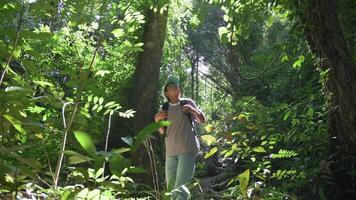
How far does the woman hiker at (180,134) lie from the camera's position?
178 inches

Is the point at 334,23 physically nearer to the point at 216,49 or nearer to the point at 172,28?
the point at 172,28

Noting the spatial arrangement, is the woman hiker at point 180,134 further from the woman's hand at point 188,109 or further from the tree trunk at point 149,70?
the tree trunk at point 149,70

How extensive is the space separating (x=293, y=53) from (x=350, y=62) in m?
1.03

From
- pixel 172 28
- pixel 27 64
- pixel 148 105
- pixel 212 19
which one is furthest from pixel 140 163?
pixel 212 19

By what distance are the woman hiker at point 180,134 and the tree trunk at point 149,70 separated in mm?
3739

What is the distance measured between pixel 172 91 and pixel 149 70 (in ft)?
13.3

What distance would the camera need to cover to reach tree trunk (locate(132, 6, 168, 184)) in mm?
8484

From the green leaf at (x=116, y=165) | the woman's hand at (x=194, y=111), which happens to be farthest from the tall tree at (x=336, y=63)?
the green leaf at (x=116, y=165)

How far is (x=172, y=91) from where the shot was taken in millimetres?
4648

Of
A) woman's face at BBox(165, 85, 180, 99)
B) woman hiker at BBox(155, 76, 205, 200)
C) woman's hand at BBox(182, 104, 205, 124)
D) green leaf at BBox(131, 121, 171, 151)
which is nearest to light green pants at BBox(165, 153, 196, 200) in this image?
woman hiker at BBox(155, 76, 205, 200)

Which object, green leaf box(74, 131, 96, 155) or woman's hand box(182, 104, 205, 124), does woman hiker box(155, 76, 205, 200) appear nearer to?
woman's hand box(182, 104, 205, 124)

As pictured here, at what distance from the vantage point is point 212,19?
2797cm

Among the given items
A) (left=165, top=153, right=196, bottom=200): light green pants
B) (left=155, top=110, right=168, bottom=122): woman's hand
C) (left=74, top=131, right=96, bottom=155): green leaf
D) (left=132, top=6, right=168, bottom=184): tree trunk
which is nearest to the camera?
(left=74, top=131, right=96, bottom=155): green leaf

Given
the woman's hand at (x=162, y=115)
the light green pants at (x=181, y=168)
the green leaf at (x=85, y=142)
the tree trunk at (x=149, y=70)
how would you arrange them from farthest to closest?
1. the tree trunk at (x=149, y=70)
2. the woman's hand at (x=162, y=115)
3. the light green pants at (x=181, y=168)
4. the green leaf at (x=85, y=142)
